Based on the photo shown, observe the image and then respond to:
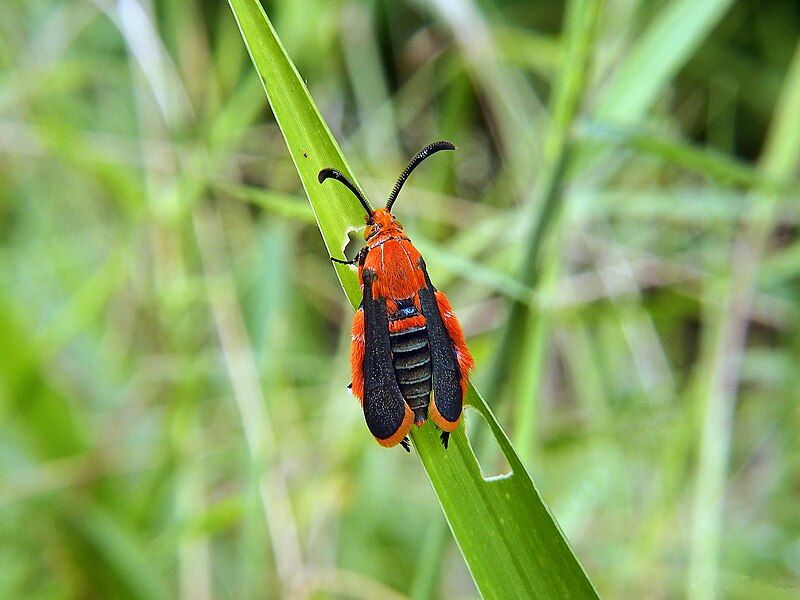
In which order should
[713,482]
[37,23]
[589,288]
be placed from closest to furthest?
[713,482] < [589,288] < [37,23]

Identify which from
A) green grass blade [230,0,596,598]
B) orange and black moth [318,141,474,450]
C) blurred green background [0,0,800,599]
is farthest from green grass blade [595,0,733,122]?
green grass blade [230,0,596,598]

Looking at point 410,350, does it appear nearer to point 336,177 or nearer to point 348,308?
point 336,177

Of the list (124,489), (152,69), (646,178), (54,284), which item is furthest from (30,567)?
(646,178)

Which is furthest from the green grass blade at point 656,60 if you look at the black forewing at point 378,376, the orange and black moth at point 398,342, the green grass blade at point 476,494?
the green grass blade at point 476,494

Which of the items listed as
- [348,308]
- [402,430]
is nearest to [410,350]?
[402,430]

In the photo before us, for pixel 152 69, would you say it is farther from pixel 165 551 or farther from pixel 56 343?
pixel 165 551

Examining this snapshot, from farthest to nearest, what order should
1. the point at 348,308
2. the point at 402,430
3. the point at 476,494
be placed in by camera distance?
the point at 348,308, the point at 402,430, the point at 476,494

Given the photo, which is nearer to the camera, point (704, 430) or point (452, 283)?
point (704, 430)
